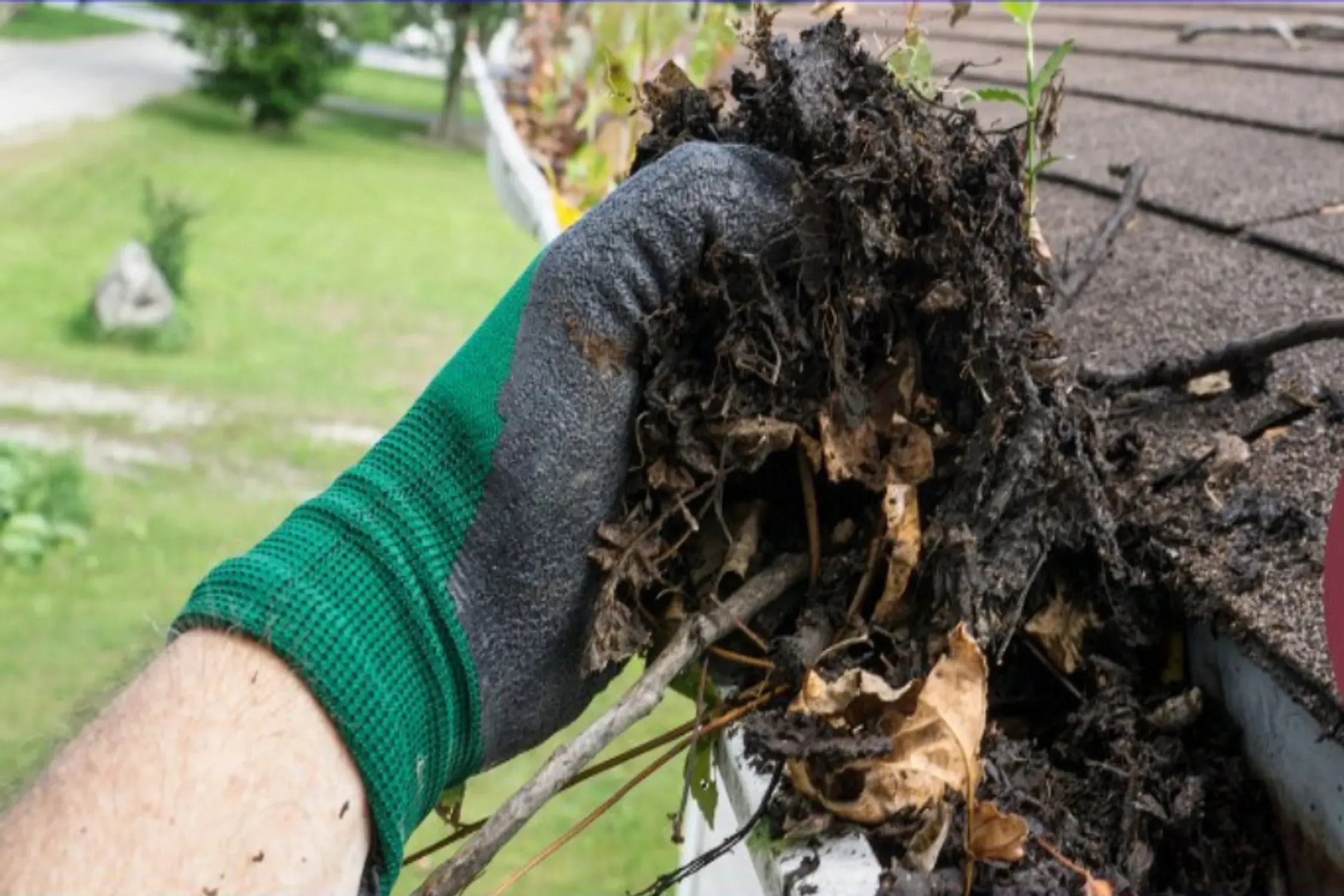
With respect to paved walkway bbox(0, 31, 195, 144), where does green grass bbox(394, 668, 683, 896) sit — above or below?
above

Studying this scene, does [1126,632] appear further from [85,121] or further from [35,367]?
[85,121]

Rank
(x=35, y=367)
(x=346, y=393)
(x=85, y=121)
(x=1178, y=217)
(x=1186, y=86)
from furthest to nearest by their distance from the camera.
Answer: (x=85, y=121) → (x=346, y=393) → (x=35, y=367) → (x=1186, y=86) → (x=1178, y=217)

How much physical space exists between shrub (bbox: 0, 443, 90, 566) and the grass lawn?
0.13m

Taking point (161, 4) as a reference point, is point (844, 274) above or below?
above

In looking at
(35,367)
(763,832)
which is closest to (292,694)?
(763,832)

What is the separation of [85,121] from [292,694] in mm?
20244

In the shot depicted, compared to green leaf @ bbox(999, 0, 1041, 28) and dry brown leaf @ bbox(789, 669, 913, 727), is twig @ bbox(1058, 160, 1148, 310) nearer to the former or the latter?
green leaf @ bbox(999, 0, 1041, 28)

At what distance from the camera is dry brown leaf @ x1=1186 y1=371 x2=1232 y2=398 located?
1.18 meters

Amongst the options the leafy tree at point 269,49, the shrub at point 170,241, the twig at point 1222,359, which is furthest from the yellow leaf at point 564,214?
the leafy tree at point 269,49

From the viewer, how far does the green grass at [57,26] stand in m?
24.4

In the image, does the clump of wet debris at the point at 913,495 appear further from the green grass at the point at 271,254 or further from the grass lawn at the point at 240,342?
the green grass at the point at 271,254

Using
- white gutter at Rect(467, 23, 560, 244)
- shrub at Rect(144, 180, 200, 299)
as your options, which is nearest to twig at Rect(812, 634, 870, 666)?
white gutter at Rect(467, 23, 560, 244)

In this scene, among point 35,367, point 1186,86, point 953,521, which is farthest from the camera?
point 35,367

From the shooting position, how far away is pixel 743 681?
1.04m
